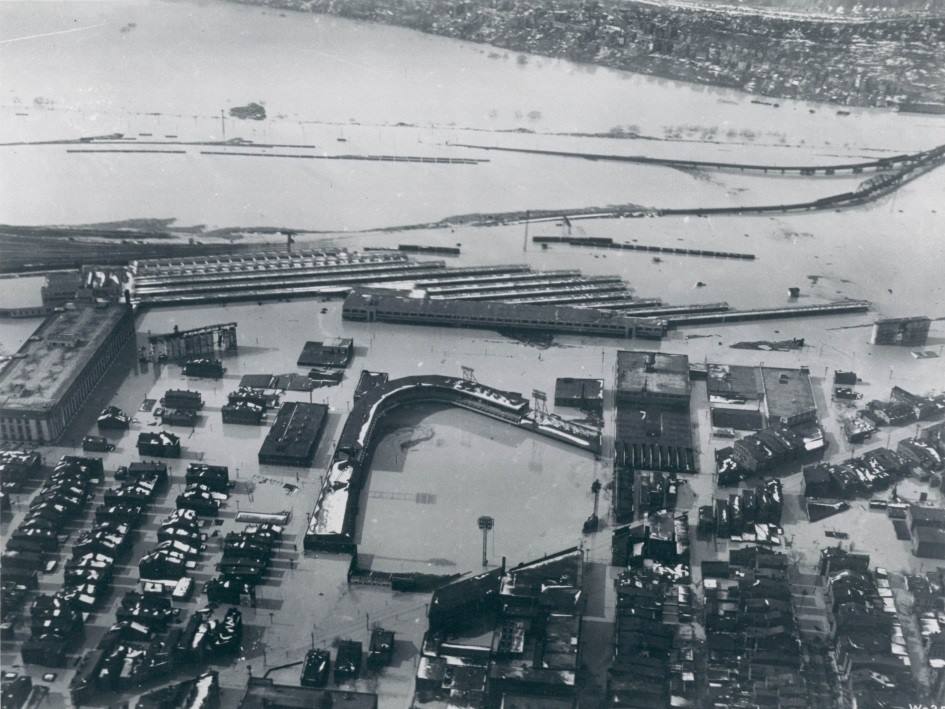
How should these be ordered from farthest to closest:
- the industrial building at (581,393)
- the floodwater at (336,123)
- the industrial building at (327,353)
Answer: the floodwater at (336,123) → the industrial building at (327,353) → the industrial building at (581,393)

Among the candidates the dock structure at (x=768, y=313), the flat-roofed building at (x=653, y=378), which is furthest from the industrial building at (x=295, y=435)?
the dock structure at (x=768, y=313)

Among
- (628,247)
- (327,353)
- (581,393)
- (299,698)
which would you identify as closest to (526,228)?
(628,247)

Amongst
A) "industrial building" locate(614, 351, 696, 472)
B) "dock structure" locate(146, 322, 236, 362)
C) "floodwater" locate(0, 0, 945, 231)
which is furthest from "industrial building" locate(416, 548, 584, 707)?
"floodwater" locate(0, 0, 945, 231)

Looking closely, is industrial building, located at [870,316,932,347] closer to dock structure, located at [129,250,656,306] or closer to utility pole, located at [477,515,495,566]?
dock structure, located at [129,250,656,306]

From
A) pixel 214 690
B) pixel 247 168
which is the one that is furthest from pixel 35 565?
pixel 247 168

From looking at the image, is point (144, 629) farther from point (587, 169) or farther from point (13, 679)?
point (587, 169)

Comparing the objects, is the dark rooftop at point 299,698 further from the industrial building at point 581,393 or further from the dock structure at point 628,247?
the dock structure at point 628,247
